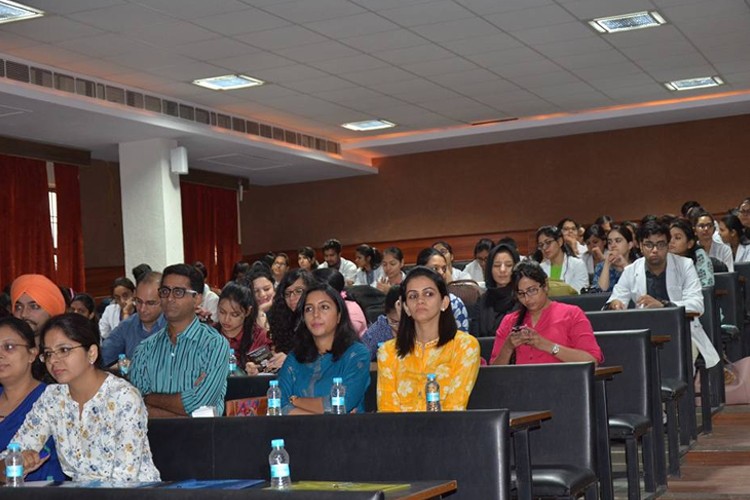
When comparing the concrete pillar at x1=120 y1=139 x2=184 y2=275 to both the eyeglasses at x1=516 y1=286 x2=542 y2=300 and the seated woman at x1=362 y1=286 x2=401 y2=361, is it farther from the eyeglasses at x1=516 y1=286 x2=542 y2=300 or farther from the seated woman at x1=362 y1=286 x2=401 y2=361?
the eyeglasses at x1=516 y1=286 x2=542 y2=300

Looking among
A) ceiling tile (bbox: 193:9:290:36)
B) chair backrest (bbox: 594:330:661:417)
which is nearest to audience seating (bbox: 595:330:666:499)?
chair backrest (bbox: 594:330:661:417)

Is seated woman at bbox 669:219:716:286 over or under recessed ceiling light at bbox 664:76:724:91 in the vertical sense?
under

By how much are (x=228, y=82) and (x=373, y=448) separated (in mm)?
8211

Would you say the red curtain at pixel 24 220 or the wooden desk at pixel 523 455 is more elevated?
the red curtain at pixel 24 220

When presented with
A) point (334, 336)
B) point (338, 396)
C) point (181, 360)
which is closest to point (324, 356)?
point (334, 336)

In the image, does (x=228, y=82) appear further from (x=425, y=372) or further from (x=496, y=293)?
(x=425, y=372)

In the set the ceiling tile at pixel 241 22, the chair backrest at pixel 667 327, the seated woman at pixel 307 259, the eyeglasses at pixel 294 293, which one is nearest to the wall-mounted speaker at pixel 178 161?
the seated woman at pixel 307 259

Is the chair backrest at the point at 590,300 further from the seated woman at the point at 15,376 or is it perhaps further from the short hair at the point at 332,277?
the seated woman at the point at 15,376

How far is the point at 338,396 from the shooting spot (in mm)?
4266

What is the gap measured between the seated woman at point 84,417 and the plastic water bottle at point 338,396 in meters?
0.81

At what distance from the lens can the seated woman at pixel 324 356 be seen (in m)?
4.52

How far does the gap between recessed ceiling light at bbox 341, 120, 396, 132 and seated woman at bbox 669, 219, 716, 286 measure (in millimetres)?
7152

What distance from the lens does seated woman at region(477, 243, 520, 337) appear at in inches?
254

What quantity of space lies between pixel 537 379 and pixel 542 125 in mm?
10625
